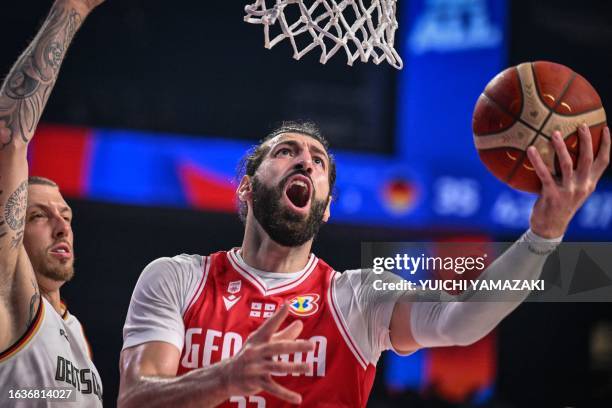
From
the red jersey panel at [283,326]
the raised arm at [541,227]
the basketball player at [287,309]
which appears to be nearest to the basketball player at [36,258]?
the basketball player at [287,309]

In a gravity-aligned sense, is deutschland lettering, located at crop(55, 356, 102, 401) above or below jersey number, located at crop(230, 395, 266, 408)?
below

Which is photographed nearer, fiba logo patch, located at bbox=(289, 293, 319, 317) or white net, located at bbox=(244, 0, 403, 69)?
fiba logo patch, located at bbox=(289, 293, 319, 317)

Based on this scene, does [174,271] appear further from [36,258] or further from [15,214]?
[36,258]

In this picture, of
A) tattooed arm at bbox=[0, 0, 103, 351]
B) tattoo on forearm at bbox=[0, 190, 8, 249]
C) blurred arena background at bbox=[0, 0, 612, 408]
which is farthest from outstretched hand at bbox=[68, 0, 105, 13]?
blurred arena background at bbox=[0, 0, 612, 408]

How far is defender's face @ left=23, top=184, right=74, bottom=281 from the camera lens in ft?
12.1

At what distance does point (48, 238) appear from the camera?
372 cm

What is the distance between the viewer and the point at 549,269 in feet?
11.6

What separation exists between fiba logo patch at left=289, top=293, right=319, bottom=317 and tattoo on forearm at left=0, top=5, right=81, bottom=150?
45.6 inches

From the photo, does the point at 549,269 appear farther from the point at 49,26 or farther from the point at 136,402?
the point at 49,26

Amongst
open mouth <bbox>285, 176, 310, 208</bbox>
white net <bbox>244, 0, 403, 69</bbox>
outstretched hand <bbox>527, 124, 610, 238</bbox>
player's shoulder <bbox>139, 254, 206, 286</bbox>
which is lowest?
player's shoulder <bbox>139, 254, 206, 286</bbox>

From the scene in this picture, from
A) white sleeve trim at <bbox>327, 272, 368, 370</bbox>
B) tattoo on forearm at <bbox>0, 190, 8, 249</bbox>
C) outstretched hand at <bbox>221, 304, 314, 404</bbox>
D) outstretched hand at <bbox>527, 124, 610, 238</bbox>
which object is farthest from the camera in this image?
white sleeve trim at <bbox>327, 272, 368, 370</bbox>

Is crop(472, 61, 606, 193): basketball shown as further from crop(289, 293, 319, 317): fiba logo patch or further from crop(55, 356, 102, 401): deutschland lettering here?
crop(55, 356, 102, 401): deutschland lettering

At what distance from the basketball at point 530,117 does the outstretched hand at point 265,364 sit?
95cm

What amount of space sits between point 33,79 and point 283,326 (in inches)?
49.7
